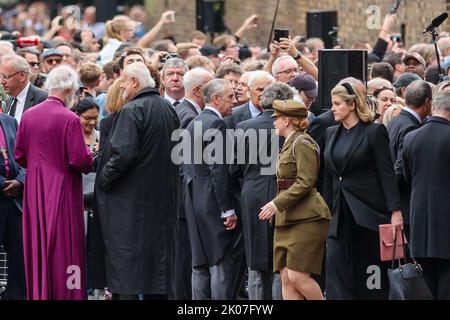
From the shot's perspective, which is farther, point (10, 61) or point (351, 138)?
point (10, 61)

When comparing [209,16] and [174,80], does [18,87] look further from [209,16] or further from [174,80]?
[209,16]

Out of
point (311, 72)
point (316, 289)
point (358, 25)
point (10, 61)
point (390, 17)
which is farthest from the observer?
point (358, 25)

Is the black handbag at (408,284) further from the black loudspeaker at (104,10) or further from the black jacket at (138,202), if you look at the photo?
the black loudspeaker at (104,10)

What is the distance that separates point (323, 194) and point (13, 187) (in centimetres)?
253

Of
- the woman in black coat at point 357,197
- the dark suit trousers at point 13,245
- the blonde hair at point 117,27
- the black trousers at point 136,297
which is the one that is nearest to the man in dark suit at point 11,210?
the dark suit trousers at point 13,245

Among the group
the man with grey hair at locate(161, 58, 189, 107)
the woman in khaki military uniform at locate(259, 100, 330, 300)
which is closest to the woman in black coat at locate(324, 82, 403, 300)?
the woman in khaki military uniform at locate(259, 100, 330, 300)

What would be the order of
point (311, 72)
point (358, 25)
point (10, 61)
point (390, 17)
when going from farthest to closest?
point (358, 25)
point (390, 17)
point (311, 72)
point (10, 61)

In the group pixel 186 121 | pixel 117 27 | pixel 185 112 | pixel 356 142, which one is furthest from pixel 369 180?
pixel 117 27

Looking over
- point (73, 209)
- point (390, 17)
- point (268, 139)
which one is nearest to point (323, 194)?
point (268, 139)

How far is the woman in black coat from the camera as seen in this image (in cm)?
1236

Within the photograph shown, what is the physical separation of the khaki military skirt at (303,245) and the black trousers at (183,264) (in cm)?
186
